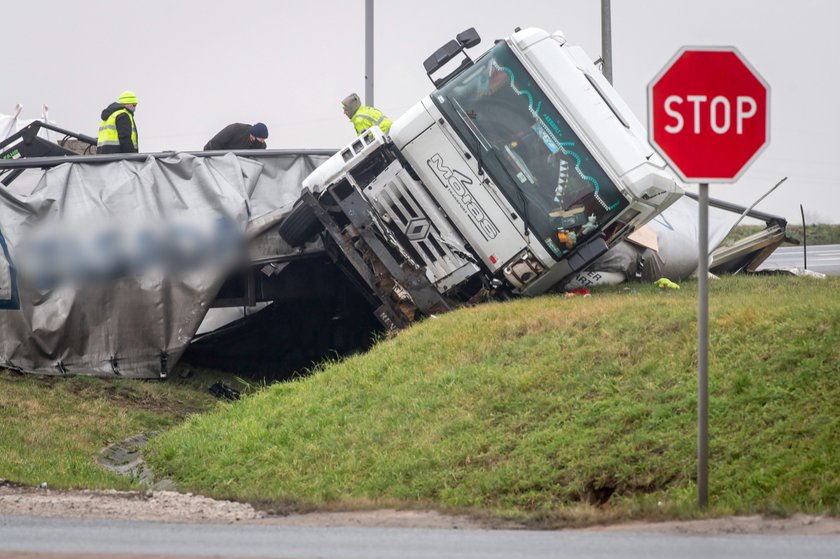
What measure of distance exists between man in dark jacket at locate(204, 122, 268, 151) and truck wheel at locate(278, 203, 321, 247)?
302cm

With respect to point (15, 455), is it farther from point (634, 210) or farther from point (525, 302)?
point (634, 210)

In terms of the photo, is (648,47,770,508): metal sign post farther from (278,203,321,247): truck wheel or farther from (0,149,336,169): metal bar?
(0,149,336,169): metal bar

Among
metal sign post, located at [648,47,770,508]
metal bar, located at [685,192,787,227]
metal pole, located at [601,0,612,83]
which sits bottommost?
metal bar, located at [685,192,787,227]

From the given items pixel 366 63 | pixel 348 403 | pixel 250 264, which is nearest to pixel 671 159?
pixel 348 403

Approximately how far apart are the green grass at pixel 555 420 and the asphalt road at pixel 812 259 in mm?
9848

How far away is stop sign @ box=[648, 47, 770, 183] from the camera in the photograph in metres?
7.80

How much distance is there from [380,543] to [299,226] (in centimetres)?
842

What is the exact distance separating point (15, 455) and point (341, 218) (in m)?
4.83

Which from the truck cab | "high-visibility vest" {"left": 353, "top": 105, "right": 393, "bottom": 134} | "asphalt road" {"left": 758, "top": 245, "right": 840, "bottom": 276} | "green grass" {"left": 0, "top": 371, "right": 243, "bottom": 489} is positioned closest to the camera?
"green grass" {"left": 0, "top": 371, "right": 243, "bottom": 489}

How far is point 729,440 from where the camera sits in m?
8.80

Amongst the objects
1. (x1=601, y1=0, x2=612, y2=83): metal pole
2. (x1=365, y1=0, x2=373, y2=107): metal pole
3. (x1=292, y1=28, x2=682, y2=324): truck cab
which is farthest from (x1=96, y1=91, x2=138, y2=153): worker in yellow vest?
(x1=601, y1=0, x2=612, y2=83): metal pole

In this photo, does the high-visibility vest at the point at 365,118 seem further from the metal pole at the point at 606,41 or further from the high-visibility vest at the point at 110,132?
the metal pole at the point at 606,41

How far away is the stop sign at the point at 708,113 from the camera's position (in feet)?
25.6

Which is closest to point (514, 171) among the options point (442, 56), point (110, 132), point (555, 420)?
point (442, 56)
